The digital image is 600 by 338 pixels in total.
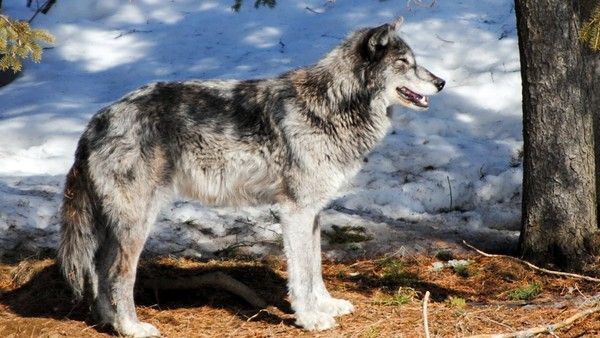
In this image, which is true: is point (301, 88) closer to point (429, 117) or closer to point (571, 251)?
point (571, 251)

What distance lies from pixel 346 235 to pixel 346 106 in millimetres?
2144

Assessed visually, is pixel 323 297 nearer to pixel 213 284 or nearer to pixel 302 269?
pixel 302 269

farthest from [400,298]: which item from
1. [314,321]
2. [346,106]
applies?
[346,106]

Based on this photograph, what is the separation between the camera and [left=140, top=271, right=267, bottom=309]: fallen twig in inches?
258

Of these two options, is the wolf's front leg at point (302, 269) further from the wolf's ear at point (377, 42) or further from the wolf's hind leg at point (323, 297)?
the wolf's ear at point (377, 42)

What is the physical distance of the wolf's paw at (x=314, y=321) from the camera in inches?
238

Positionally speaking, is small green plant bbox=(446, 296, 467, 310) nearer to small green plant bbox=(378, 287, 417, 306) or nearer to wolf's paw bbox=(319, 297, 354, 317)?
small green plant bbox=(378, 287, 417, 306)

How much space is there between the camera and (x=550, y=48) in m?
6.75

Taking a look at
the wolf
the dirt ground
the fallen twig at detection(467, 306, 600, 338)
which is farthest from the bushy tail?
the fallen twig at detection(467, 306, 600, 338)

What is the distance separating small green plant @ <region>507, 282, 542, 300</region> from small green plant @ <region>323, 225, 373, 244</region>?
1.84 metres

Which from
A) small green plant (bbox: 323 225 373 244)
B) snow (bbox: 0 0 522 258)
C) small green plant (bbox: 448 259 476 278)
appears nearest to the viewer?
small green plant (bbox: 448 259 476 278)

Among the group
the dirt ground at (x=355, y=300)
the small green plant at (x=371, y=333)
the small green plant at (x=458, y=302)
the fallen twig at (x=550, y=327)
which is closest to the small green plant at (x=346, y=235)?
the dirt ground at (x=355, y=300)

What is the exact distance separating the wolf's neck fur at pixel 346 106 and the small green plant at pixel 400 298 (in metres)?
1.08

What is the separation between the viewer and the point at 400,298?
251 inches
